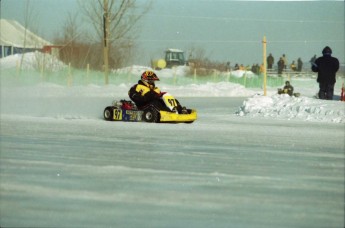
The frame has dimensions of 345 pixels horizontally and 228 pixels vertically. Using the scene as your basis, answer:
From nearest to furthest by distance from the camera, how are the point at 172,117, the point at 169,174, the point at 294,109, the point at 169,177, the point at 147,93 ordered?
the point at 169,177 < the point at 169,174 < the point at 172,117 < the point at 147,93 < the point at 294,109

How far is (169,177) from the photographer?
27.1 feet

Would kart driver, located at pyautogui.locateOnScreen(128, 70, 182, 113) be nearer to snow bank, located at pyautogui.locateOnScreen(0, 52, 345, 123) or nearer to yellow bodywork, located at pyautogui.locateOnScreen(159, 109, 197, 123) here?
yellow bodywork, located at pyautogui.locateOnScreen(159, 109, 197, 123)

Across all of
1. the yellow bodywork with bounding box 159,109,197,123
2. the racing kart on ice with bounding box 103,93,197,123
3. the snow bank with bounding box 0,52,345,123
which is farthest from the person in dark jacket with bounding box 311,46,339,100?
the yellow bodywork with bounding box 159,109,197,123

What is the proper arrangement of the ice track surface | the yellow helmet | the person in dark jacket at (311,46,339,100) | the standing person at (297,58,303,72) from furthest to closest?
the standing person at (297,58,303,72) < the person in dark jacket at (311,46,339,100) < the yellow helmet < the ice track surface

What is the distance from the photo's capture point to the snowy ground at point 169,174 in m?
6.35

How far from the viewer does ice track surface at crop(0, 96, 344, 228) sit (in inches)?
249

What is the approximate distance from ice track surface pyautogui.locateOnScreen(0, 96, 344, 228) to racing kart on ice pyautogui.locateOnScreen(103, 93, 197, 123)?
1.30 meters

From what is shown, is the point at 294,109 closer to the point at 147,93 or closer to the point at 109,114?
the point at 147,93

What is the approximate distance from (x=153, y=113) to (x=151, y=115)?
0.10 metres

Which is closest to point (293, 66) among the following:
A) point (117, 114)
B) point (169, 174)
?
point (117, 114)

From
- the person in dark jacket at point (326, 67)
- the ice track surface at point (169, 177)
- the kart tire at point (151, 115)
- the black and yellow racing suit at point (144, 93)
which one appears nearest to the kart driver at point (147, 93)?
the black and yellow racing suit at point (144, 93)

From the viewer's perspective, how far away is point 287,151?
10875mm

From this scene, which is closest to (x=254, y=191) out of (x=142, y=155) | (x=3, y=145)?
(x=142, y=155)

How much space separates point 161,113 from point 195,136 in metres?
2.74
